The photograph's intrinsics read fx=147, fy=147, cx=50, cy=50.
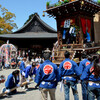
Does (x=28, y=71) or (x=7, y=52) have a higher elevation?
(x=7, y=52)

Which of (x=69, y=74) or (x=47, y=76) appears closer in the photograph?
(x=47, y=76)

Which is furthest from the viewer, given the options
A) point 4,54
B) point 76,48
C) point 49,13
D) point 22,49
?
point 22,49

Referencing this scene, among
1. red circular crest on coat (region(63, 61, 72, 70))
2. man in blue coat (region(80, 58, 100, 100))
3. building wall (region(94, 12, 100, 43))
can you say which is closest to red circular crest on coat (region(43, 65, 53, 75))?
red circular crest on coat (region(63, 61, 72, 70))

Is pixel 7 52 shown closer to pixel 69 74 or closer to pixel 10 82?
pixel 10 82

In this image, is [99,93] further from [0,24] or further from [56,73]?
[0,24]

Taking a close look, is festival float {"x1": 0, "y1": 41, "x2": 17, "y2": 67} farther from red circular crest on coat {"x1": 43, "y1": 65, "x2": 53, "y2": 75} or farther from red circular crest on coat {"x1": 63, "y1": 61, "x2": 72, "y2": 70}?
red circular crest on coat {"x1": 43, "y1": 65, "x2": 53, "y2": 75}

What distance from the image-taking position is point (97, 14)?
16.5m

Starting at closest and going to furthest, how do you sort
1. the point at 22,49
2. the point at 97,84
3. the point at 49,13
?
the point at 97,84 < the point at 49,13 < the point at 22,49

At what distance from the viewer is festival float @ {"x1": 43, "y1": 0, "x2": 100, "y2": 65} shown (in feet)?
42.9

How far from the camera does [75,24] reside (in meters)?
14.1

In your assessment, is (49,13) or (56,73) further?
(49,13)

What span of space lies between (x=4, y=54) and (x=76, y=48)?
29.6ft

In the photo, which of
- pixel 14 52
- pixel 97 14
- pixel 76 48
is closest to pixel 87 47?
pixel 76 48

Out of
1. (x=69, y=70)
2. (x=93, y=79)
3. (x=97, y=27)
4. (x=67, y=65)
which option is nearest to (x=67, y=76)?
(x=69, y=70)
